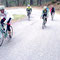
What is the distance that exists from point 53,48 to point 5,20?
9.74ft

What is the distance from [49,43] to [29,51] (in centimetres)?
191

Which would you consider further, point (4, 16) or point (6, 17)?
point (6, 17)

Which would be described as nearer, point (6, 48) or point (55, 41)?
point (6, 48)

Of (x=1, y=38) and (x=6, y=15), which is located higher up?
(x=6, y=15)

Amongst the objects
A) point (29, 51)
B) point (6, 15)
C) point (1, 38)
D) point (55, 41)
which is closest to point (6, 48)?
point (1, 38)

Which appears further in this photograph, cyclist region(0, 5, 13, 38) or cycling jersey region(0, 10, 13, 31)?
cycling jersey region(0, 10, 13, 31)

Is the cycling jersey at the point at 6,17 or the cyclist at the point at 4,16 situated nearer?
the cyclist at the point at 4,16

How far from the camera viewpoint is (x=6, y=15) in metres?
8.52

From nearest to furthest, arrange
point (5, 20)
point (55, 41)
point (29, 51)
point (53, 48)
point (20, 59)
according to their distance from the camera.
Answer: point (20, 59) < point (29, 51) < point (53, 48) < point (5, 20) < point (55, 41)

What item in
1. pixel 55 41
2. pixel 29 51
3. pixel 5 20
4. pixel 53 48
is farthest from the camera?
pixel 55 41

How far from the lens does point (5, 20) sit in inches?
341

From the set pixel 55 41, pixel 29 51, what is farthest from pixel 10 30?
pixel 55 41

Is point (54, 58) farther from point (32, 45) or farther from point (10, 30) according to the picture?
point (10, 30)

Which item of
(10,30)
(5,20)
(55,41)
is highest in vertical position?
(5,20)
